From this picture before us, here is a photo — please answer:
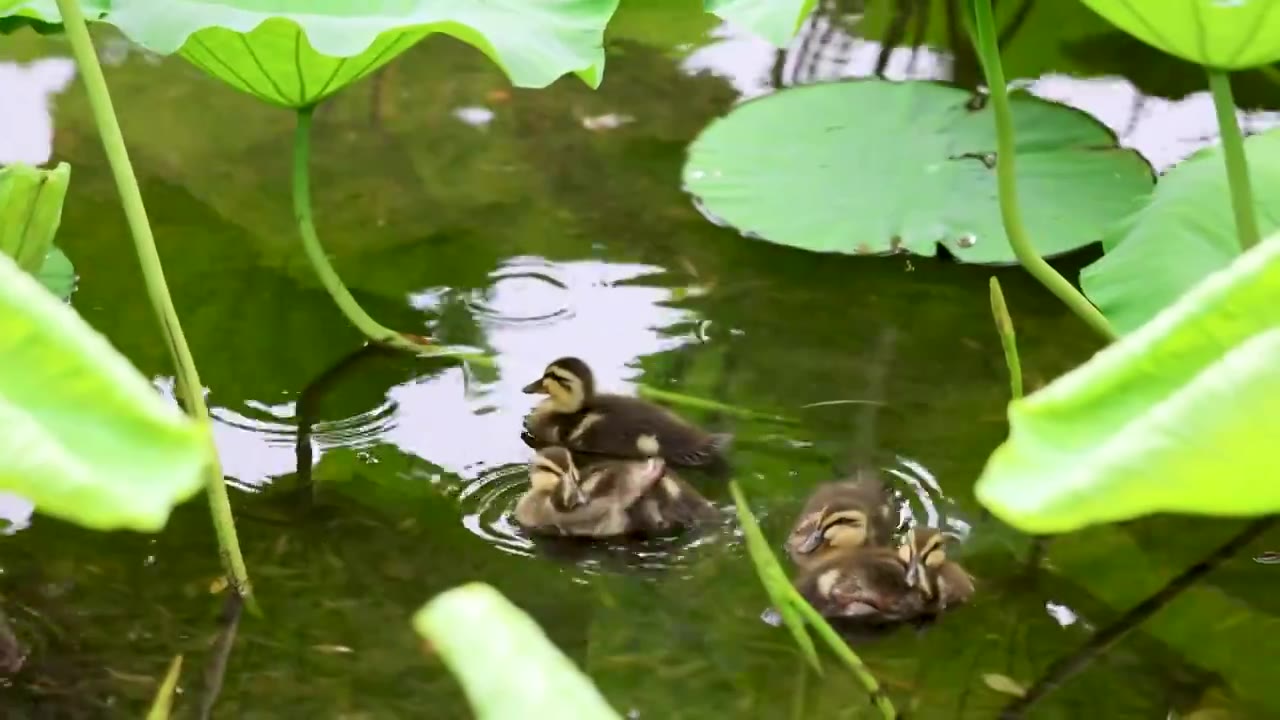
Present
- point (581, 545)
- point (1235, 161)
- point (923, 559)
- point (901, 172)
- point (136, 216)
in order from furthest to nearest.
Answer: point (901, 172), point (581, 545), point (923, 559), point (1235, 161), point (136, 216)

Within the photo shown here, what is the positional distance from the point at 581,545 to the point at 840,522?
10.8 inches

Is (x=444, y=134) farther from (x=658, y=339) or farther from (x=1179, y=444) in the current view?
(x=1179, y=444)

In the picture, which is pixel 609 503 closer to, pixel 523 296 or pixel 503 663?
pixel 523 296

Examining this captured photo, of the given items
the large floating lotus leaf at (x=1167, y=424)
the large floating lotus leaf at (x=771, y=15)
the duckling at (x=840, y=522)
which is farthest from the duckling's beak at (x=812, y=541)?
the large floating lotus leaf at (x=1167, y=424)

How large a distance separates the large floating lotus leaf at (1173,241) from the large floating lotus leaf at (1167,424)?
118cm

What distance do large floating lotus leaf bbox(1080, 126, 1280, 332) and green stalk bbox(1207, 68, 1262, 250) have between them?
30 cm

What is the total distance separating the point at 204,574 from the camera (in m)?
1.37

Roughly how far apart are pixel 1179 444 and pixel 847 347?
1504 millimetres

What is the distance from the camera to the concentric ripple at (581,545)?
1.44 metres

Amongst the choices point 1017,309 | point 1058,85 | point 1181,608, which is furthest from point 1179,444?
point 1058,85

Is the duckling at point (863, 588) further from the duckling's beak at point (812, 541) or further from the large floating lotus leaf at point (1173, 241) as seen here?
the large floating lotus leaf at point (1173, 241)

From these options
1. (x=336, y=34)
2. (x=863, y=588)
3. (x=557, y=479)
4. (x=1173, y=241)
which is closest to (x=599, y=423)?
(x=557, y=479)

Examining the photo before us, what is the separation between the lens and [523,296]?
1.95 metres

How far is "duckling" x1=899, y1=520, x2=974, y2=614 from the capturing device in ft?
4.31
